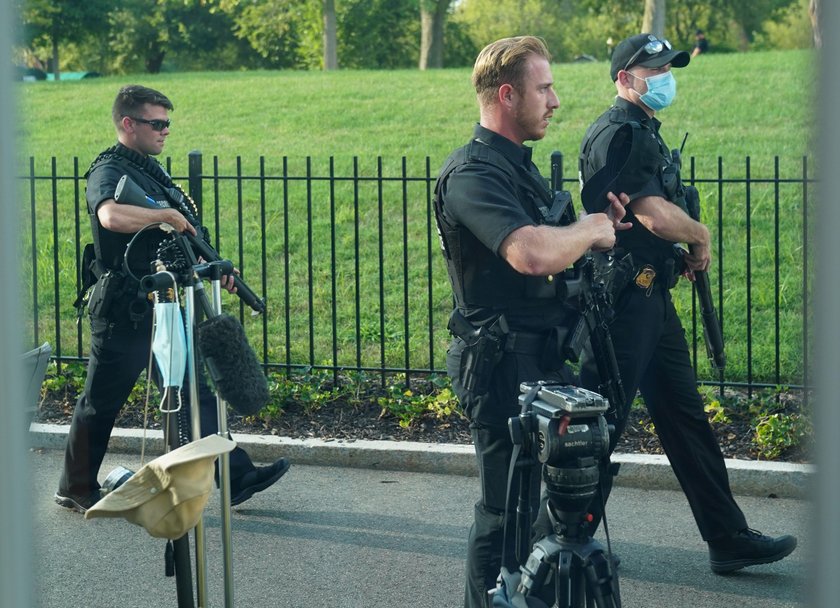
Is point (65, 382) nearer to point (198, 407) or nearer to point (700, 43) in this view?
point (198, 407)

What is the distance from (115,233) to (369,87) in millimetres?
16520

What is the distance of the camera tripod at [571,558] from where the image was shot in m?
2.84

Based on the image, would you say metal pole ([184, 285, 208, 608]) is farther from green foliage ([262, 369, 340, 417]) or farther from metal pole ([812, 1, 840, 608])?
green foliage ([262, 369, 340, 417])

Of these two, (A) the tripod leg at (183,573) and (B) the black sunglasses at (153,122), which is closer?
(A) the tripod leg at (183,573)

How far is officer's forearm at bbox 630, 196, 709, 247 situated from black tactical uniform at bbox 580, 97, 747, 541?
0.04 metres

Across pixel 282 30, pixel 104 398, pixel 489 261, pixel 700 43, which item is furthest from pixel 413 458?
pixel 282 30

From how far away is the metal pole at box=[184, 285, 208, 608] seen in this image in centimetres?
354

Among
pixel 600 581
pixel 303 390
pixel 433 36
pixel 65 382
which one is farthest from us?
pixel 433 36

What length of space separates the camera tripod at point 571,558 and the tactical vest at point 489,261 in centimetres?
85

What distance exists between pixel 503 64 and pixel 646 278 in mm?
1146

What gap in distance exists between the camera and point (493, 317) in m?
3.62

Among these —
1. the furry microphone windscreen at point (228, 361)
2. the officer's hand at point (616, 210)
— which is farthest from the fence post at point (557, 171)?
the furry microphone windscreen at point (228, 361)

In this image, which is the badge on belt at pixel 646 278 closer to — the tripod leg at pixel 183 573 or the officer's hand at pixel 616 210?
the officer's hand at pixel 616 210

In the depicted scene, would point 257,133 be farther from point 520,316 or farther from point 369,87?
point 520,316
